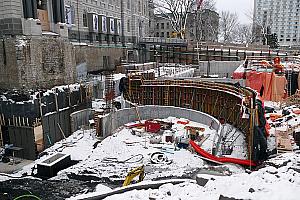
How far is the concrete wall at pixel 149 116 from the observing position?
666 inches

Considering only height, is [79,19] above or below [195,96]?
above

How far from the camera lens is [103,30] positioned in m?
36.8

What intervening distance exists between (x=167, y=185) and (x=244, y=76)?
687 inches

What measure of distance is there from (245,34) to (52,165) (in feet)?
239

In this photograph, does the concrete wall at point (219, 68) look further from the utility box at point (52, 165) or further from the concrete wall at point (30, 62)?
the utility box at point (52, 165)

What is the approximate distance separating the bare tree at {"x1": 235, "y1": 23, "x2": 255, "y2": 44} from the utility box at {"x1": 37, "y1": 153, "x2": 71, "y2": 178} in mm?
65197

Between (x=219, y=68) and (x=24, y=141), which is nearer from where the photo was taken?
(x=24, y=141)

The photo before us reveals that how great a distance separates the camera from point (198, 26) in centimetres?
5719

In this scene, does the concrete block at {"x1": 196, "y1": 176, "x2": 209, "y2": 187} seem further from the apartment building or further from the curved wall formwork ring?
the apartment building

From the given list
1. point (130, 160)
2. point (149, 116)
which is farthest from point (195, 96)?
point (130, 160)

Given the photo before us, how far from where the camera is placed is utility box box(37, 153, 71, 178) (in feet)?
43.0

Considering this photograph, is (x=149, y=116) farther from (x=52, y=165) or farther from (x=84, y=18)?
(x=84, y=18)

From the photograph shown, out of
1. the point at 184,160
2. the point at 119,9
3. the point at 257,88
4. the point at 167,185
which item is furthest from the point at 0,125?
the point at 119,9

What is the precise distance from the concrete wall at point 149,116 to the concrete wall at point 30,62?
5598mm
